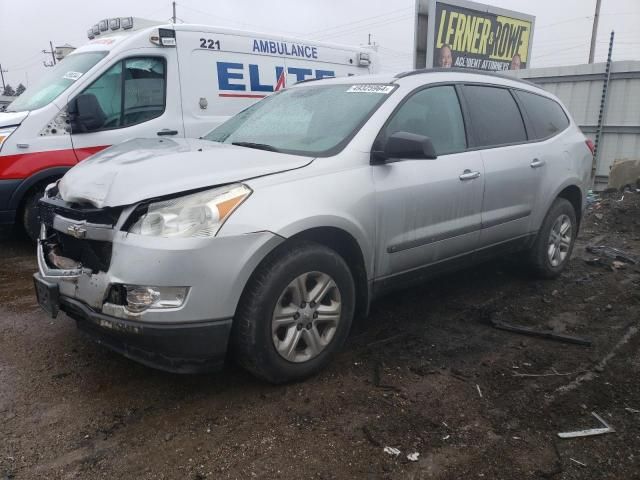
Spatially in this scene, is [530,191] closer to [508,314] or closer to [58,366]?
[508,314]

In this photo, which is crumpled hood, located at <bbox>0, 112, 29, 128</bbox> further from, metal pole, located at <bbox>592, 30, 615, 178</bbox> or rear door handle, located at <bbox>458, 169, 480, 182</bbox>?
metal pole, located at <bbox>592, 30, 615, 178</bbox>

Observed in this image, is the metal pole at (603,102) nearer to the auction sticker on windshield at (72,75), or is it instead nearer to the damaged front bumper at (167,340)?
the auction sticker on windshield at (72,75)

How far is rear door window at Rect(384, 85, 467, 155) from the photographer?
3.61 meters

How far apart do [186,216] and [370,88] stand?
172 cm

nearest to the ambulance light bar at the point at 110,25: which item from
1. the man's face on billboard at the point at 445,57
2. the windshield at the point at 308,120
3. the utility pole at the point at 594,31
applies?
the windshield at the point at 308,120

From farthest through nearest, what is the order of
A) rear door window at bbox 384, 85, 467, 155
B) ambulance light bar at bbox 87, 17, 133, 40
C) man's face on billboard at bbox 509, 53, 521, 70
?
man's face on billboard at bbox 509, 53, 521, 70, ambulance light bar at bbox 87, 17, 133, 40, rear door window at bbox 384, 85, 467, 155

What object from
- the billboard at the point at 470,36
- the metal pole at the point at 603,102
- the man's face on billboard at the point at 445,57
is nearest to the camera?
the metal pole at the point at 603,102

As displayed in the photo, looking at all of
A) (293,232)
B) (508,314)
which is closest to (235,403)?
(293,232)

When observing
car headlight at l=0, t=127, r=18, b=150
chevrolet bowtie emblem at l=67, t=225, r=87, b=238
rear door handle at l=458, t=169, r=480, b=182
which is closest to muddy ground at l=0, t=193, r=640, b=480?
chevrolet bowtie emblem at l=67, t=225, r=87, b=238

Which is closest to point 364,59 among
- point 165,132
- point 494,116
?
point 165,132

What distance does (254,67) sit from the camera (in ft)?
23.5

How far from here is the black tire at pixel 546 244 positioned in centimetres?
481

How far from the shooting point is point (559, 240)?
505 cm

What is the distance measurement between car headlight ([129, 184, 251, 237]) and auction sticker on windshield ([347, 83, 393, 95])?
4.88 ft
